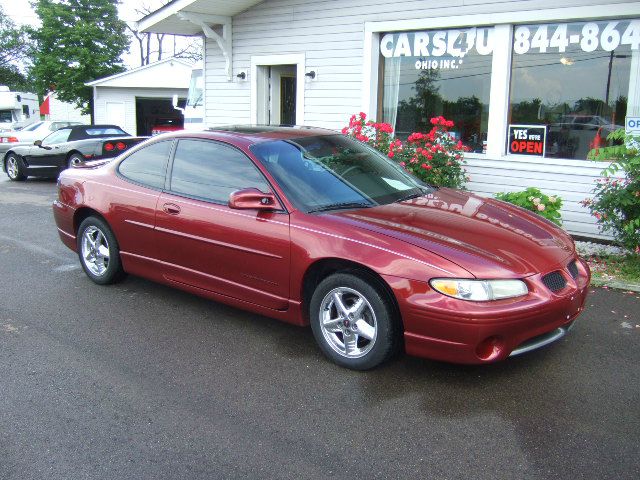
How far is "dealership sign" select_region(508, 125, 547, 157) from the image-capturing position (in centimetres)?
858

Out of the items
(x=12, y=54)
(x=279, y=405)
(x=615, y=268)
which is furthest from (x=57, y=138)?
(x=12, y=54)

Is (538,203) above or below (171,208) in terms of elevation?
below

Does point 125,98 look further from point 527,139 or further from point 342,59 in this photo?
point 527,139

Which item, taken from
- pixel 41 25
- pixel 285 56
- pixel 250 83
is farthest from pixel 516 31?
pixel 41 25

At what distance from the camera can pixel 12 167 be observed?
1664 centimetres

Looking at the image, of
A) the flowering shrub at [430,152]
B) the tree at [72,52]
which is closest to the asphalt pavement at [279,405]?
the flowering shrub at [430,152]

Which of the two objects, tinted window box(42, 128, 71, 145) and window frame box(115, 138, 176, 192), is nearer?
window frame box(115, 138, 176, 192)

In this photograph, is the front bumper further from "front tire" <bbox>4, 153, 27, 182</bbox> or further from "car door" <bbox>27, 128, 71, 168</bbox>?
"front tire" <bbox>4, 153, 27, 182</bbox>

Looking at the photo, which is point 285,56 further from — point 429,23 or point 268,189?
point 268,189

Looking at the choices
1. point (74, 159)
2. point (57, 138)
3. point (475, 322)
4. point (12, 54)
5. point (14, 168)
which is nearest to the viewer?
point (475, 322)

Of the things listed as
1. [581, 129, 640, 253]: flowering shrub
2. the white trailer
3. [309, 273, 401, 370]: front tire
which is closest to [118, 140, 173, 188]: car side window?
[309, 273, 401, 370]: front tire

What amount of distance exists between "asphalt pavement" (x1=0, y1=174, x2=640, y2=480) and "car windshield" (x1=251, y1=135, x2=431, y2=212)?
43.3 inches

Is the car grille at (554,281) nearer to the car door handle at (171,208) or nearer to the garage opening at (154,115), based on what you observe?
the car door handle at (171,208)

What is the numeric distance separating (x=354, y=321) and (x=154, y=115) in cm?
2544
